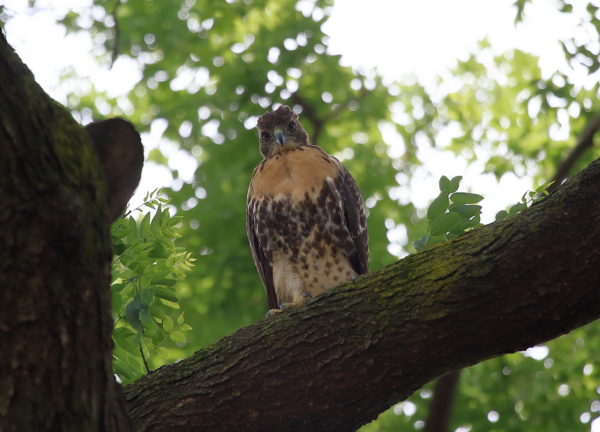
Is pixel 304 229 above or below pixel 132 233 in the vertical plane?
above

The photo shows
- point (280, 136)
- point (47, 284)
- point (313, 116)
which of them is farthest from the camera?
point (313, 116)

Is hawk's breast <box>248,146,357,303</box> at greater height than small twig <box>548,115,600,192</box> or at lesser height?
lesser

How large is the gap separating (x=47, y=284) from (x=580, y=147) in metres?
7.81

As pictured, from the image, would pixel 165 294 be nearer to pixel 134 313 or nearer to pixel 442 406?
pixel 134 313

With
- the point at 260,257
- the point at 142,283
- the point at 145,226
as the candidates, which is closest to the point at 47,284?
the point at 142,283

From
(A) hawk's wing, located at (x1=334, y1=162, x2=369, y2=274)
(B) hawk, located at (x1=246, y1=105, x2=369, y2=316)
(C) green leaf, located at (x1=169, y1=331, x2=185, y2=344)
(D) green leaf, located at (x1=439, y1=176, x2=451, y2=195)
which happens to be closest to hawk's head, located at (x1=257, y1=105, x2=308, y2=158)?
(B) hawk, located at (x1=246, y1=105, x2=369, y2=316)

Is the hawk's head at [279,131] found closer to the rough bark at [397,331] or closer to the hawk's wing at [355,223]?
the hawk's wing at [355,223]

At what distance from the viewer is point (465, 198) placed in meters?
4.23

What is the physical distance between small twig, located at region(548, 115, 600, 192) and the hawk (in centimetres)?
400

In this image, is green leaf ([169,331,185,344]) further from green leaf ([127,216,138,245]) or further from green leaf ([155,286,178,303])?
green leaf ([127,216,138,245])

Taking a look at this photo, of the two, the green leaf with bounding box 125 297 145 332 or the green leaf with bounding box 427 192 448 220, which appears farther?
the green leaf with bounding box 427 192 448 220

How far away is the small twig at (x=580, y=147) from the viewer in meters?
8.93

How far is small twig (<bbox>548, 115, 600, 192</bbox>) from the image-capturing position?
8930mm

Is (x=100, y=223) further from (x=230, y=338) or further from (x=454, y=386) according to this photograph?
(x=454, y=386)
